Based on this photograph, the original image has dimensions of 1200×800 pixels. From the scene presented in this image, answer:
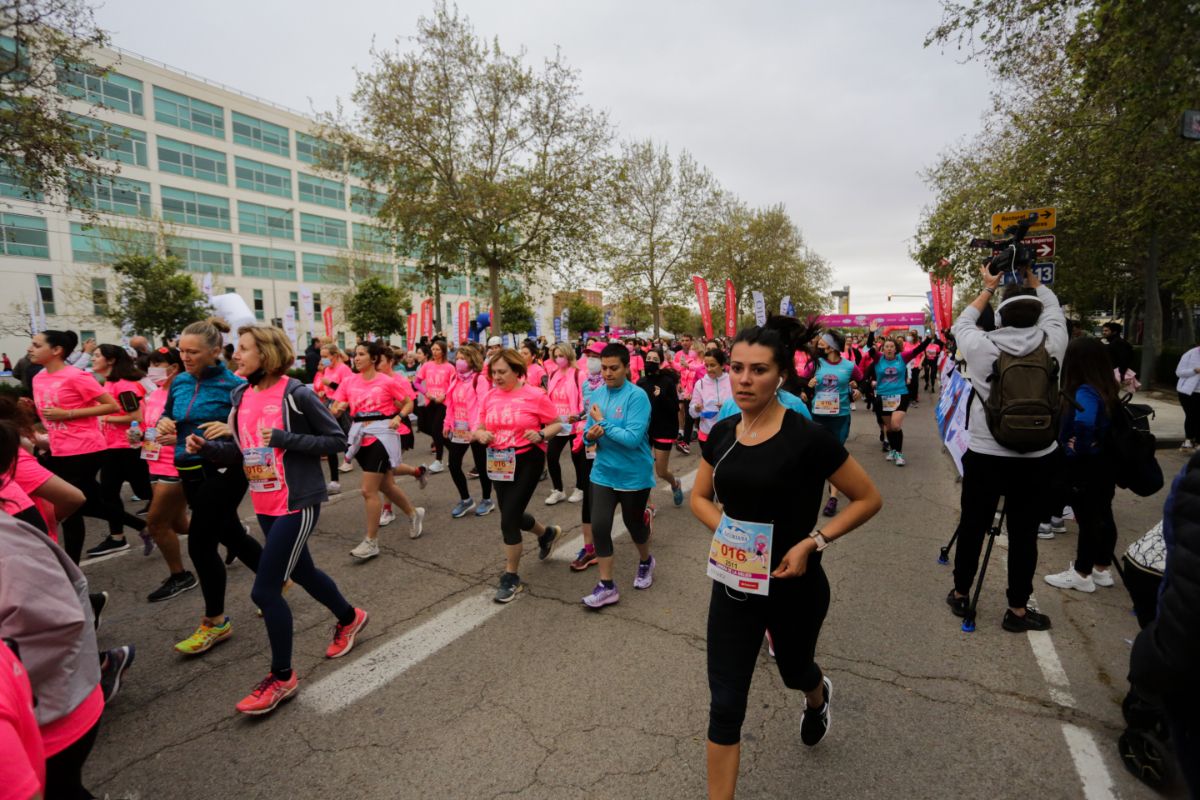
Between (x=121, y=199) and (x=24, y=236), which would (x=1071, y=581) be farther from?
(x=121, y=199)

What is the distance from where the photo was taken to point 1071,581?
15.0ft

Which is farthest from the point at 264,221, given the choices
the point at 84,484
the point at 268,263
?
the point at 84,484

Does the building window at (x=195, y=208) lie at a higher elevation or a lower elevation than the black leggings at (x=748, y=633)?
higher

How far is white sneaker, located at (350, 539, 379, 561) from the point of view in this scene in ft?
17.9

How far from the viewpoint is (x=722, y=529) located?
2.32m

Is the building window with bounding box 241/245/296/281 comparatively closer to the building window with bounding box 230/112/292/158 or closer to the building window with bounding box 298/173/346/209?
the building window with bounding box 298/173/346/209

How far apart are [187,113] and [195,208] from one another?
23.0 feet

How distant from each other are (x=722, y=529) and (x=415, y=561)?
393cm

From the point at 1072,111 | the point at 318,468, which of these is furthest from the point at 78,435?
the point at 1072,111

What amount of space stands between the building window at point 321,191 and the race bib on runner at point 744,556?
56.9 meters

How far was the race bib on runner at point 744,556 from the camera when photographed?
2.20 metres

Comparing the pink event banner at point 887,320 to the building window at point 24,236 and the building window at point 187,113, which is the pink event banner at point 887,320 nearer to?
the building window at point 187,113

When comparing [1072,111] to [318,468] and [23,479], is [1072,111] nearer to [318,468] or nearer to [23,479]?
[318,468]

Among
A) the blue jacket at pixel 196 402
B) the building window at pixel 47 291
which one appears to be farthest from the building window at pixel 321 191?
the blue jacket at pixel 196 402
